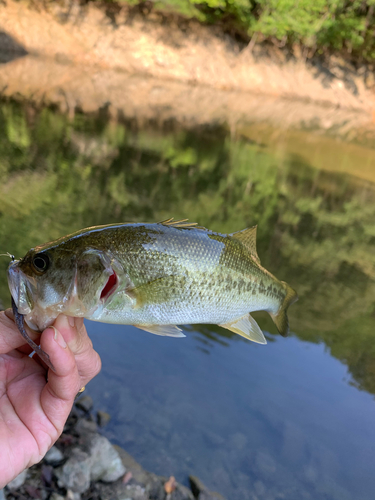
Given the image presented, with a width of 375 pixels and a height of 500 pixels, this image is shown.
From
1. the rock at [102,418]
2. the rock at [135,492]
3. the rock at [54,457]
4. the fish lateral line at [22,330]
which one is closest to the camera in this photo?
the fish lateral line at [22,330]

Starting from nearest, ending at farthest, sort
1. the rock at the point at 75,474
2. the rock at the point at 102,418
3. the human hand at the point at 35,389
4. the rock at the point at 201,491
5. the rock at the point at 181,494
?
the human hand at the point at 35,389 → the rock at the point at 75,474 → the rock at the point at 181,494 → the rock at the point at 201,491 → the rock at the point at 102,418

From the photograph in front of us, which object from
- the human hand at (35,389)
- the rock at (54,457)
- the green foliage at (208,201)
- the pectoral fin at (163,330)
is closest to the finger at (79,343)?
the human hand at (35,389)

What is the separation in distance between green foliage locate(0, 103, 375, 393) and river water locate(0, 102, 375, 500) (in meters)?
0.07

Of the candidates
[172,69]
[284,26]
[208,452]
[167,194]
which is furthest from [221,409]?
[284,26]

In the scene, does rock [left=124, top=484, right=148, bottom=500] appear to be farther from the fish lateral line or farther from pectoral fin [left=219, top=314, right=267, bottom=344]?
the fish lateral line

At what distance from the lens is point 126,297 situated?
2.62 m

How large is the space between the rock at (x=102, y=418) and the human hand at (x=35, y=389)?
325cm

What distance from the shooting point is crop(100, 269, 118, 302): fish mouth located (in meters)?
2.59

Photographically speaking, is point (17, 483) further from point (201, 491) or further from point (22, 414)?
point (201, 491)

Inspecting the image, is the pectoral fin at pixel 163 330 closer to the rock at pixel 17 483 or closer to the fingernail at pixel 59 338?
the fingernail at pixel 59 338

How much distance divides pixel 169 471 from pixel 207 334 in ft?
11.0

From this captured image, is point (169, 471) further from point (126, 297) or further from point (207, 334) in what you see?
point (126, 297)

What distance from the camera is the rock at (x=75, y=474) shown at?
4465mm

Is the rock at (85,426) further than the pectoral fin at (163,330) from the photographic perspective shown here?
Yes
